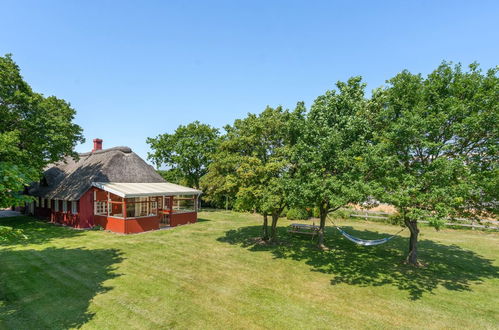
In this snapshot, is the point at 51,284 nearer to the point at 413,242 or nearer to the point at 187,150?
the point at 413,242

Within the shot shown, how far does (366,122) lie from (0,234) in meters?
12.3

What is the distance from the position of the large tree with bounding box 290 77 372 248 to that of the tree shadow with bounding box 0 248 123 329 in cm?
840

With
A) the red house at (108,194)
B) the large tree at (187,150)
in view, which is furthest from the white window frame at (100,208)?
the large tree at (187,150)

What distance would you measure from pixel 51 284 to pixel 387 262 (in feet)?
48.0

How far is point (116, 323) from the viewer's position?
6734 mm

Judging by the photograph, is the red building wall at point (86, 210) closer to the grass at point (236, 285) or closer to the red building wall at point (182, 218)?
the grass at point (236, 285)

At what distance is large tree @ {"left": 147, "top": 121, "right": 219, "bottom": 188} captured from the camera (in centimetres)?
3378

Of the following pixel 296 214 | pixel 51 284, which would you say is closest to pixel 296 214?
pixel 296 214

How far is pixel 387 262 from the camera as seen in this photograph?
12742 millimetres

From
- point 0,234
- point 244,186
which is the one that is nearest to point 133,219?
point 244,186

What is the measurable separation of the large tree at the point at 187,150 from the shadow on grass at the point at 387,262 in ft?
58.7

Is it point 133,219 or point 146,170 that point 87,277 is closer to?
point 133,219

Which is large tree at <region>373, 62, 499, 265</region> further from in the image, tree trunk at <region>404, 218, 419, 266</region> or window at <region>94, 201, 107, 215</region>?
window at <region>94, 201, 107, 215</region>

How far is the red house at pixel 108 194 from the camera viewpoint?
1806cm
